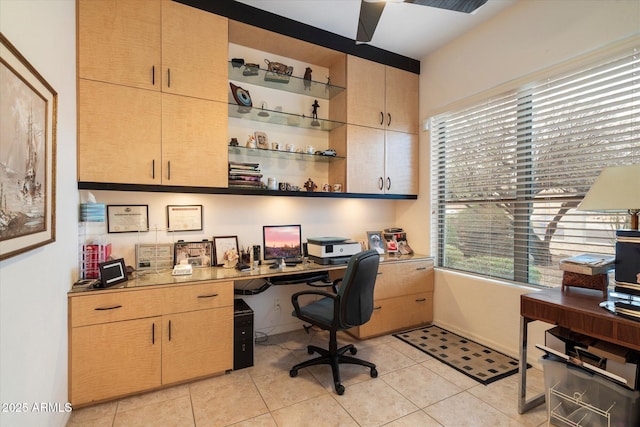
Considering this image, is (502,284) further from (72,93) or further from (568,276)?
(72,93)

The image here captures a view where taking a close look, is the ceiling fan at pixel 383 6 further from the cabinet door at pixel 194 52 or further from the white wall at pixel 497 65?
the cabinet door at pixel 194 52

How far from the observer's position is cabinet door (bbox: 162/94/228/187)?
2305mm

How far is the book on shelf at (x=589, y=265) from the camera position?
68.7 inches

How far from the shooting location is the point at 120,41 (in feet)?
7.04

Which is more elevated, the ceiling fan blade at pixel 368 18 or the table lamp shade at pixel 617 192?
the ceiling fan blade at pixel 368 18

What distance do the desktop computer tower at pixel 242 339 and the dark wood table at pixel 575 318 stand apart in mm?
1918

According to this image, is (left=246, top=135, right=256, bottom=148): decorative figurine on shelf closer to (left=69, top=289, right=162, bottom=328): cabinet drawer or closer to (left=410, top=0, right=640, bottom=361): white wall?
(left=69, top=289, right=162, bottom=328): cabinet drawer

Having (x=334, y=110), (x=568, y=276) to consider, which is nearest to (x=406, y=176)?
(x=334, y=110)

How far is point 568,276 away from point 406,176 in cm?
186

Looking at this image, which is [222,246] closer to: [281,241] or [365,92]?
[281,241]

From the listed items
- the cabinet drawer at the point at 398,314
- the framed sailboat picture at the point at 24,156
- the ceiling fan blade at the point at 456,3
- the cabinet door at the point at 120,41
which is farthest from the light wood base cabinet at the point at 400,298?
the cabinet door at the point at 120,41

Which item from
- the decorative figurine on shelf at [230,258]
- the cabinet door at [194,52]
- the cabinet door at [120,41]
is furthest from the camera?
the decorative figurine on shelf at [230,258]

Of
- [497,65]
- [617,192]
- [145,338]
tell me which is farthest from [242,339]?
[497,65]

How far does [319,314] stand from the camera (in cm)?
228
